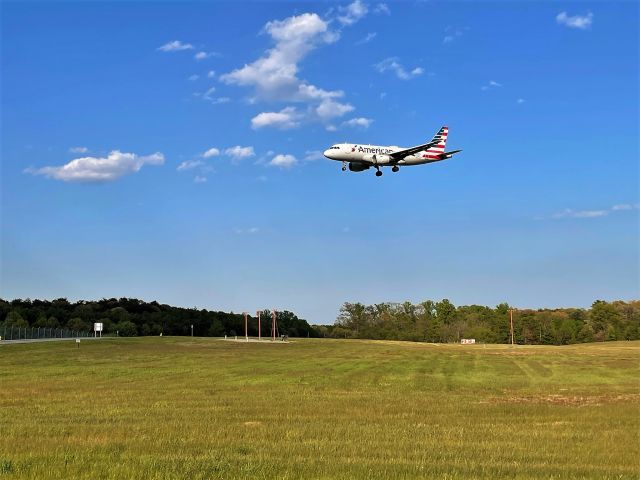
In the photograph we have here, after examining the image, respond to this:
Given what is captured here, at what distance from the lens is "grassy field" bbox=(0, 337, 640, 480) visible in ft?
38.6

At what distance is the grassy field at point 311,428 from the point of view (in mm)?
11758

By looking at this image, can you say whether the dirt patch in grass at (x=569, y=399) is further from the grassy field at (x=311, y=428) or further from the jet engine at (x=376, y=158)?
the jet engine at (x=376, y=158)

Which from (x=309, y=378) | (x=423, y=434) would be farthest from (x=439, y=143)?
(x=423, y=434)

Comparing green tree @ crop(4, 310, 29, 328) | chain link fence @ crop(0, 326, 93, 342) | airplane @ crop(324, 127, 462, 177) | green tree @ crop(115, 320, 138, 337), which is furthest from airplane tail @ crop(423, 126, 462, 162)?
green tree @ crop(115, 320, 138, 337)

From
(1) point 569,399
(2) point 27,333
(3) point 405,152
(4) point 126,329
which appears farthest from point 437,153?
(4) point 126,329

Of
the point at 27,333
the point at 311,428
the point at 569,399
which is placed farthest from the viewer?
the point at 27,333

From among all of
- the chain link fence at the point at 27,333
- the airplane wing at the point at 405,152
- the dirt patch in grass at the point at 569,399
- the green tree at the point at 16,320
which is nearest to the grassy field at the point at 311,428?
the dirt patch in grass at the point at 569,399

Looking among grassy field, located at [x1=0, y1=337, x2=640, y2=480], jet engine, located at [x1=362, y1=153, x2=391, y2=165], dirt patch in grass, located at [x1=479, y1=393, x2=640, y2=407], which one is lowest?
dirt patch in grass, located at [x1=479, y1=393, x2=640, y2=407]

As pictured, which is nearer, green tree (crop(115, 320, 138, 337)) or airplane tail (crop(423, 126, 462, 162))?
airplane tail (crop(423, 126, 462, 162))

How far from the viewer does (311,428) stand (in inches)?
715

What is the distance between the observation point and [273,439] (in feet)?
53.0

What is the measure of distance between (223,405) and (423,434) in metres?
9.23

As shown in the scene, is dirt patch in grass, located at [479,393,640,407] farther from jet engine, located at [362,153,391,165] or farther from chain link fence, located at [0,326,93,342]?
chain link fence, located at [0,326,93,342]

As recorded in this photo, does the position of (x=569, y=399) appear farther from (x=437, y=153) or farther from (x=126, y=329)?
(x=126, y=329)
